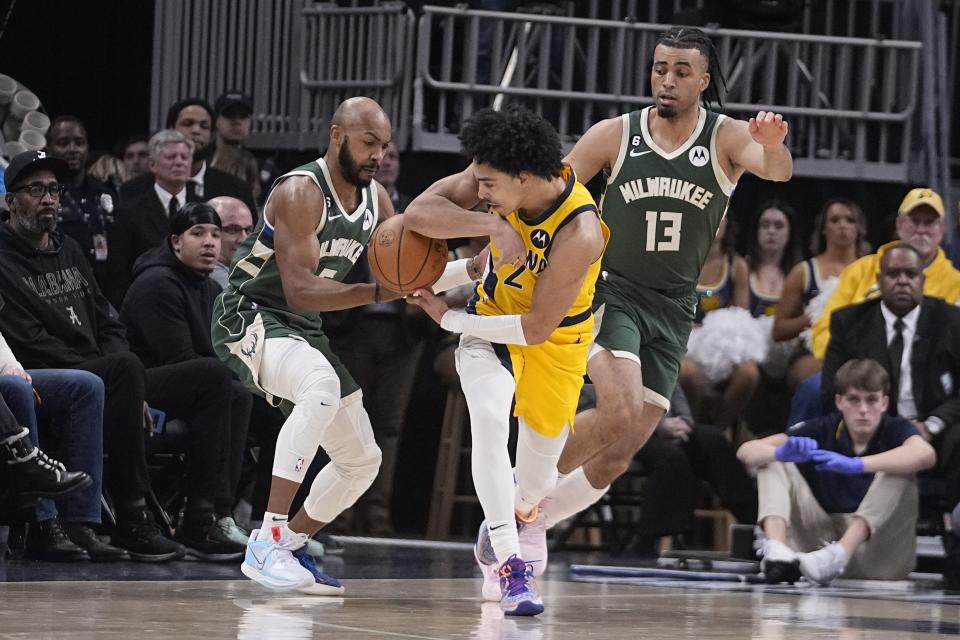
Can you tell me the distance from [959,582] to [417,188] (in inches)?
153

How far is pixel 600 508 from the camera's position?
870cm

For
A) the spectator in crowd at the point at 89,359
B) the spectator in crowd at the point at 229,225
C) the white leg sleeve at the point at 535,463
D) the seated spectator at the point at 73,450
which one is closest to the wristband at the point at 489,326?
the white leg sleeve at the point at 535,463

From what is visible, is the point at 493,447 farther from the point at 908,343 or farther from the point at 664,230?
the point at 908,343

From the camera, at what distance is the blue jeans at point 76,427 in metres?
6.55

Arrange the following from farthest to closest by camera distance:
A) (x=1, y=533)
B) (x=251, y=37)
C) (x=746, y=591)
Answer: (x=251, y=37) < (x=1, y=533) < (x=746, y=591)

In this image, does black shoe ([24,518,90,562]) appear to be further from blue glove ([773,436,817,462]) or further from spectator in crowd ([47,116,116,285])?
blue glove ([773,436,817,462])

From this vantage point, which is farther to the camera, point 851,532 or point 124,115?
point 124,115

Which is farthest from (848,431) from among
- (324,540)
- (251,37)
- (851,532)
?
(251,37)

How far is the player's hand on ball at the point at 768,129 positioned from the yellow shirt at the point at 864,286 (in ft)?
9.17

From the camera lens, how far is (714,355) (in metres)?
8.55

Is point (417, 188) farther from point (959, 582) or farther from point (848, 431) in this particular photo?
point (959, 582)

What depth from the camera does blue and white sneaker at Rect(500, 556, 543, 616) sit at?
503 centimetres

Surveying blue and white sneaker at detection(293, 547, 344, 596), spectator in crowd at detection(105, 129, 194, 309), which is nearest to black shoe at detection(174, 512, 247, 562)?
blue and white sneaker at detection(293, 547, 344, 596)

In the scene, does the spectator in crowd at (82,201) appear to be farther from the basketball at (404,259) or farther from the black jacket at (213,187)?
the basketball at (404,259)
